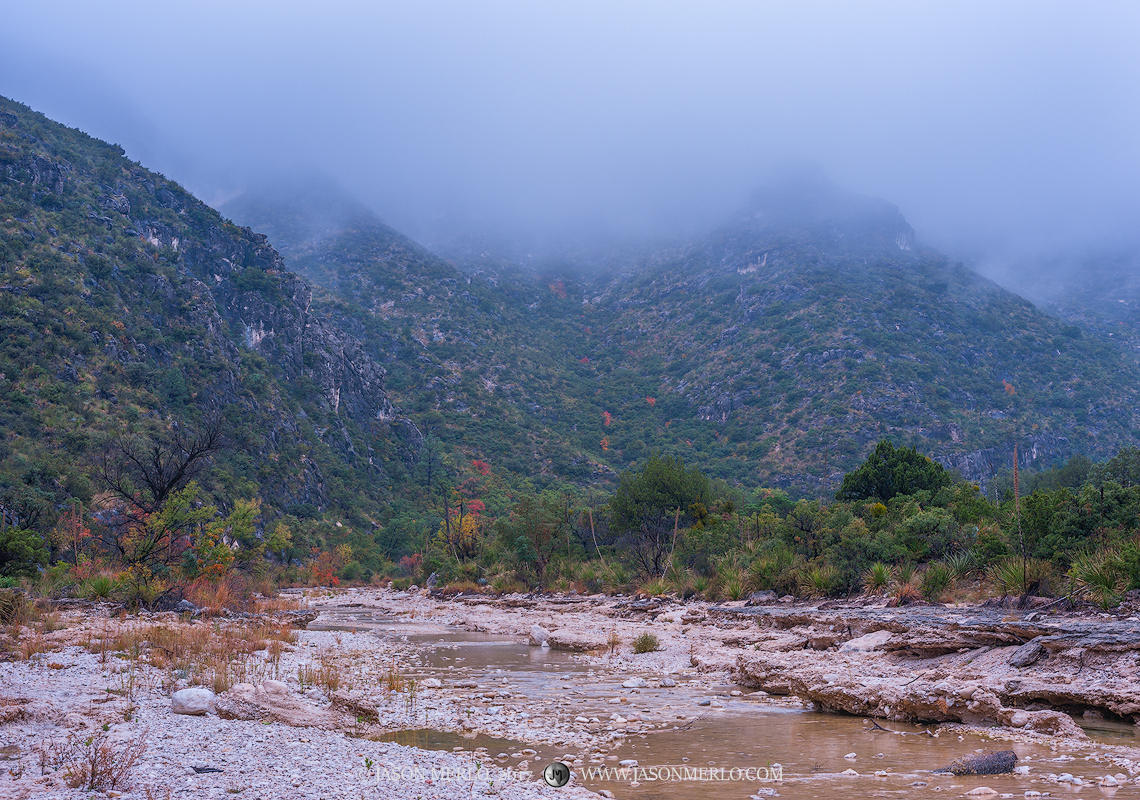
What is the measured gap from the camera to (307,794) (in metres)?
5.44

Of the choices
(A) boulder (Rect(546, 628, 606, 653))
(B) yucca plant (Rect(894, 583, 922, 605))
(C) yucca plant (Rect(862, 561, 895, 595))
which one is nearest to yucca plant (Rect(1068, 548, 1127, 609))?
(B) yucca plant (Rect(894, 583, 922, 605))

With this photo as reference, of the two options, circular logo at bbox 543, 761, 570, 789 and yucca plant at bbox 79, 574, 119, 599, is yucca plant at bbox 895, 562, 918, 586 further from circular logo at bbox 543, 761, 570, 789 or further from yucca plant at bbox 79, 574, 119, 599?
yucca plant at bbox 79, 574, 119, 599

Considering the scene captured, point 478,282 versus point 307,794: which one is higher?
point 478,282

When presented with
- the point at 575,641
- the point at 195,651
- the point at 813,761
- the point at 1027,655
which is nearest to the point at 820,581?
the point at 575,641

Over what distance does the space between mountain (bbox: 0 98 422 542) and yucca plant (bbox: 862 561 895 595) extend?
103 ft

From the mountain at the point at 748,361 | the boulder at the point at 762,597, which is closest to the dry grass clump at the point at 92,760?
the boulder at the point at 762,597

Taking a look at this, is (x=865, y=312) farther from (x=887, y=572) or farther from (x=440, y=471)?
(x=887, y=572)

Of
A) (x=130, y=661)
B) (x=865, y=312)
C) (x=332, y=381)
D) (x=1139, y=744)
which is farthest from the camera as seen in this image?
(x=865, y=312)

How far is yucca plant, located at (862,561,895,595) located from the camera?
62.5ft

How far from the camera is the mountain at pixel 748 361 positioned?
250 ft

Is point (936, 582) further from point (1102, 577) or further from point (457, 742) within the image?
point (457, 742)

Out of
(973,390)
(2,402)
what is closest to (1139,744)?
(2,402)

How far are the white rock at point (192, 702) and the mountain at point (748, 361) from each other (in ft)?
197

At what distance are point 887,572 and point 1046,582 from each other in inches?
209
